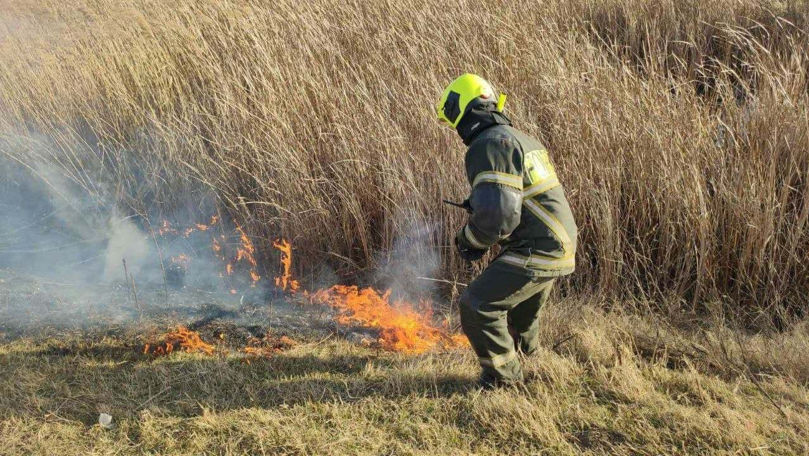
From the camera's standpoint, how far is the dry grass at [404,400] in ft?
9.27

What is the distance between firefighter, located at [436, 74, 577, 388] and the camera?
8.71 ft

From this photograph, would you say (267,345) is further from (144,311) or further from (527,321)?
(527,321)

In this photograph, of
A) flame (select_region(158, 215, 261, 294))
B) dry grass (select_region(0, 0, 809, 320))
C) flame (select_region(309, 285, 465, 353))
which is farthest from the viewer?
flame (select_region(158, 215, 261, 294))

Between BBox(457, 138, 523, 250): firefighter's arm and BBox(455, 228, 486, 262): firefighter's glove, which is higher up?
BBox(457, 138, 523, 250): firefighter's arm

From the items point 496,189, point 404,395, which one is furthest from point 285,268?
point 496,189

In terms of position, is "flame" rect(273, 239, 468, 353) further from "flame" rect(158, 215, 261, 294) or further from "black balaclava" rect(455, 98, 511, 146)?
"black balaclava" rect(455, 98, 511, 146)

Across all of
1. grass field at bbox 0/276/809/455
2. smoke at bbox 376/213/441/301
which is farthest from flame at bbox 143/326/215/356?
smoke at bbox 376/213/441/301

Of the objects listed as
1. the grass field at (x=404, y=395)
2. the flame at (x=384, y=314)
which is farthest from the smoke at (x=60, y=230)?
the flame at (x=384, y=314)

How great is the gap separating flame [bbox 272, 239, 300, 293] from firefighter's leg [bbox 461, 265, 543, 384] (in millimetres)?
1776

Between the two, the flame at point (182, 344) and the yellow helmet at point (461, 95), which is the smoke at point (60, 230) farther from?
the yellow helmet at point (461, 95)

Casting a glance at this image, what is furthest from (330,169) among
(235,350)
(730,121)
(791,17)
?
(791,17)

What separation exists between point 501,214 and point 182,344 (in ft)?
7.20

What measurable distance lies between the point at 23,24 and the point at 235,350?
6.10 m

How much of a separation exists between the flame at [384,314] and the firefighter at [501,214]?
78cm
